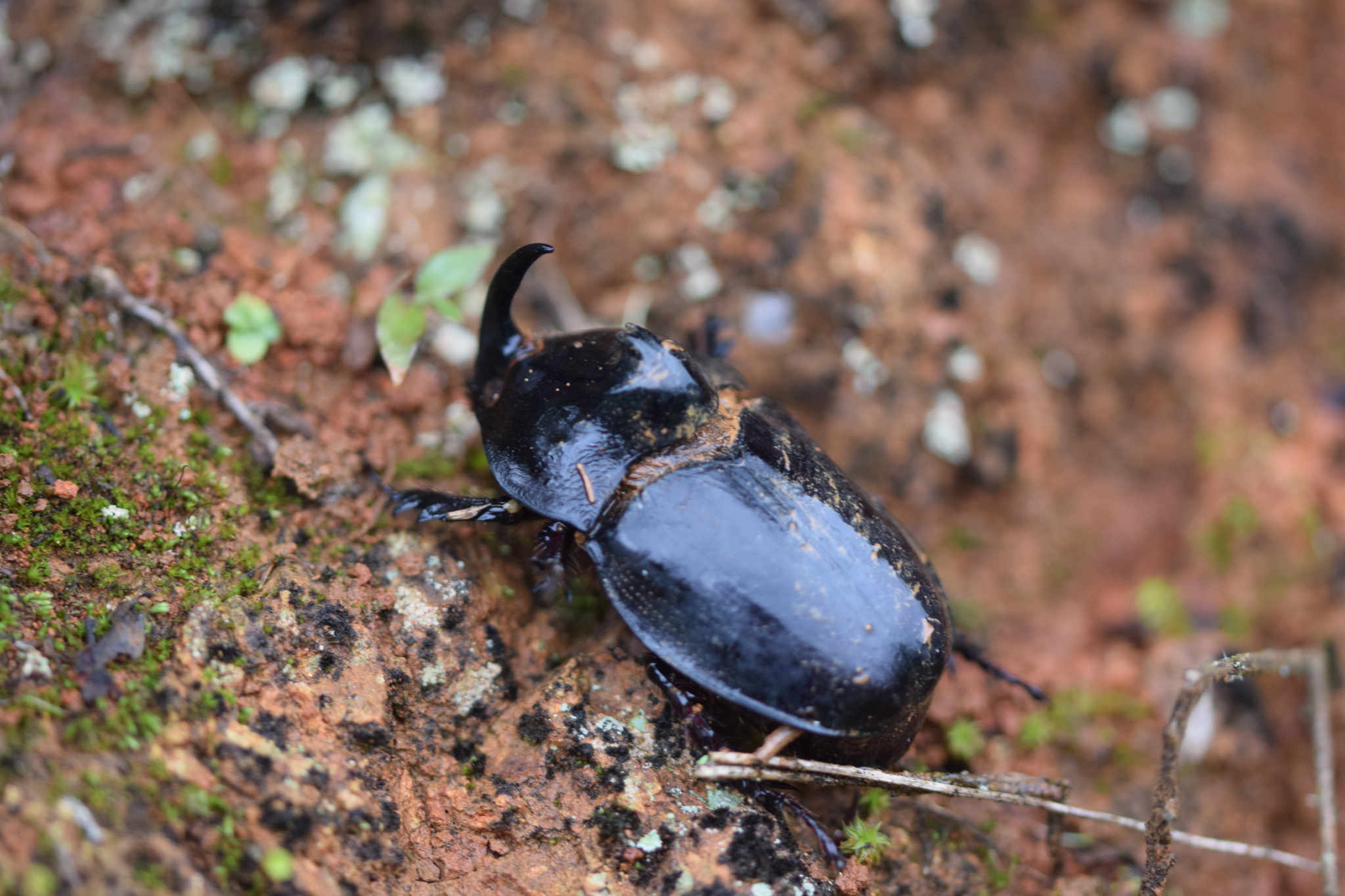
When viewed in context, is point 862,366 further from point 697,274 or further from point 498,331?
point 498,331

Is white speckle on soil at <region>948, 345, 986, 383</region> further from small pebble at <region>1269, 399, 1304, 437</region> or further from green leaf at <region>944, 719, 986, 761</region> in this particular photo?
small pebble at <region>1269, 399, 1304, 437</region>

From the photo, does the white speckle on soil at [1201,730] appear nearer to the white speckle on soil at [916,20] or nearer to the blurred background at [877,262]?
the blurred background at [877,262]

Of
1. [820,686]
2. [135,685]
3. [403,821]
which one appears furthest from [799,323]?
[135,685]

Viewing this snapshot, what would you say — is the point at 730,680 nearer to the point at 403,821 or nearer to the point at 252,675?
the point at 403,821

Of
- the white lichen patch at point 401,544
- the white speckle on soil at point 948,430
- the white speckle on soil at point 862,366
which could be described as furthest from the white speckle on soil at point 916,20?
the white lichen patch at point 401,544

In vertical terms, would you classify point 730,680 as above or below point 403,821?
above

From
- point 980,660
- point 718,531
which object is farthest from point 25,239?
point 980,660
